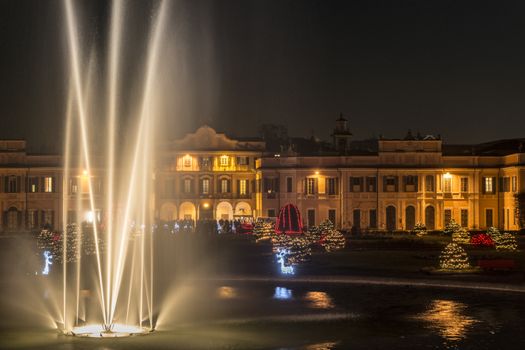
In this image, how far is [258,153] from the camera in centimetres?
8406

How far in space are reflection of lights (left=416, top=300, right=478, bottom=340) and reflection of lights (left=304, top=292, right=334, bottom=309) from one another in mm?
2768

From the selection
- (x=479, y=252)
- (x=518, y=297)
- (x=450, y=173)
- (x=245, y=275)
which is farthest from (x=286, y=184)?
(x=518, y=297)

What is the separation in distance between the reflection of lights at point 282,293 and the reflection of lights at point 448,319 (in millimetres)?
4296

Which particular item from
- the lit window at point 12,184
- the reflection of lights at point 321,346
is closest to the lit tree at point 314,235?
the reflection of lights at point 321,346

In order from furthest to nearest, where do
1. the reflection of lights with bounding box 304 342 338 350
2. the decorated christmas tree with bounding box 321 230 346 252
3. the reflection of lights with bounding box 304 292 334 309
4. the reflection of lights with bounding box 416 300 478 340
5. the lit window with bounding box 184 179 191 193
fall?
the lit window with bounding box 184 179 191 193, the decorated christmas tree with bounding box 321 230 346 252, the reflection of lights with bounding box 304 292 334 309, the reflection of lights with bounding box 416 300 478 340, the reflection of lights with bounding box 304 342 338 350

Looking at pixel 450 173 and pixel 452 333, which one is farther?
pixel 450 173

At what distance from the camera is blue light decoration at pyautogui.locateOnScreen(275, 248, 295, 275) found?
34175 mm

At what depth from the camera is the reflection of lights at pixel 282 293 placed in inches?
1073

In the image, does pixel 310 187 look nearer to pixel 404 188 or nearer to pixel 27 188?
pixel 404 188

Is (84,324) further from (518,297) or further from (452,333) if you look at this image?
(518,297)

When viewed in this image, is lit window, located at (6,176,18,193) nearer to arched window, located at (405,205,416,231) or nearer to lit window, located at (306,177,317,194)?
lit window, located at (306,177,317,194)

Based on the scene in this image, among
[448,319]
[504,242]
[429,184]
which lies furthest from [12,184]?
[448,319]

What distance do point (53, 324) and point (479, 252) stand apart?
27.6 metres

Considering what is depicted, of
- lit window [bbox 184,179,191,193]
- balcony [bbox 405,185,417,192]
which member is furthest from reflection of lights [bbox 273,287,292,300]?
lit window [bbox 184,179,191,193]
